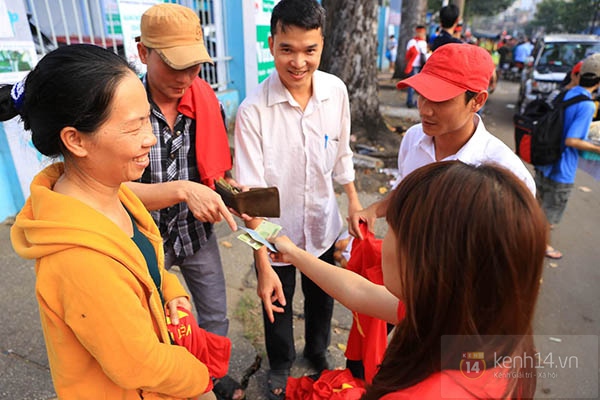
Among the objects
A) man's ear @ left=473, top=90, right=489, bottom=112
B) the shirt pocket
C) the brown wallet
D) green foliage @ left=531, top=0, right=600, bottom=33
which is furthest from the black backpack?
green foliage @ left=531, top=0, right=600, bottom=33

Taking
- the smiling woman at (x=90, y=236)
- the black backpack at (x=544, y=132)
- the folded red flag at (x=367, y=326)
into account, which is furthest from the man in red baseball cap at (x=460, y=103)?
the black backpack at (x=544, y=132)

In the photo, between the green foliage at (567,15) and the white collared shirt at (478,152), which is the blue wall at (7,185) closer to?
the white collared shirt at (478,152)

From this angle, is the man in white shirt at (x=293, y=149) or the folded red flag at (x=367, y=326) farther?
the man in white shirt at (x=293, y=149)

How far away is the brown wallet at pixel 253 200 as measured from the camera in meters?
1.73

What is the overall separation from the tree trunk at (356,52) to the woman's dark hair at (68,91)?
5.69 meters

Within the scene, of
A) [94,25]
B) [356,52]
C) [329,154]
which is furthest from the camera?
[356,52]

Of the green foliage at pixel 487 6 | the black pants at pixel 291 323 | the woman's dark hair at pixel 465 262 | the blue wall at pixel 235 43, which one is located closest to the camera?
the woman's dark hair at pixel 465 262

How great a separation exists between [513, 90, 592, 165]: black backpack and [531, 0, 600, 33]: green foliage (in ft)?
113

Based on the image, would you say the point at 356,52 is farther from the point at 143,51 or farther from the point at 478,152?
the point at 143,51

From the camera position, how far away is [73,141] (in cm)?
111

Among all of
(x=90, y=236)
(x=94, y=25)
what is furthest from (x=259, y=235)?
(x=94, y=25)

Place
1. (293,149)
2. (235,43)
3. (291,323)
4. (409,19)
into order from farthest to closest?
(409,19), (235,43), (291,323), (293,149)

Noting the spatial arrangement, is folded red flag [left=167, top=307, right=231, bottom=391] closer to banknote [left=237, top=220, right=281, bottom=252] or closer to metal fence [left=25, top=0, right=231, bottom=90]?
banknote [left=237, top=220, right=281, bottom=252]

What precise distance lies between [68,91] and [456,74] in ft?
5.09
